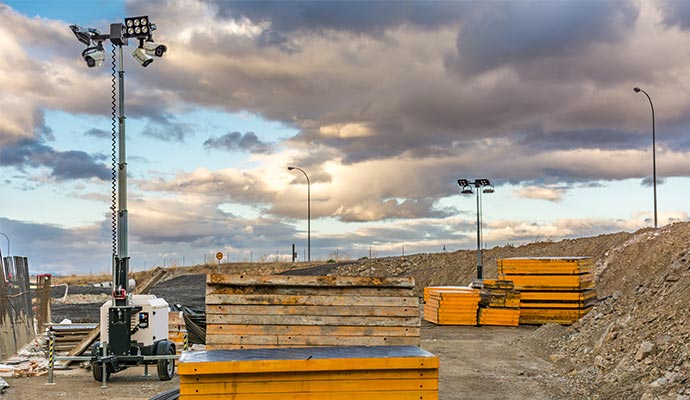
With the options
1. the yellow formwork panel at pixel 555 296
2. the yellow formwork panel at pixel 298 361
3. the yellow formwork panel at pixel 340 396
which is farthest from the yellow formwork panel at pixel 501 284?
the yellow formwork panel at pixel 340 396

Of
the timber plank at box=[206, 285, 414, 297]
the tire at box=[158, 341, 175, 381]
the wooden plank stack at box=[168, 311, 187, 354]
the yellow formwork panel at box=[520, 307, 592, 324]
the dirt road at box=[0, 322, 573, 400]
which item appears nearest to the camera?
the timber plank at box=[206, 285, 414, 297]

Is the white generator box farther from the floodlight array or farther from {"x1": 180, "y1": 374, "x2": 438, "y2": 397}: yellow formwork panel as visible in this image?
{"x1": 180, "y1": 374, "x2": 438, "y2": 397}: yellow formwork panel

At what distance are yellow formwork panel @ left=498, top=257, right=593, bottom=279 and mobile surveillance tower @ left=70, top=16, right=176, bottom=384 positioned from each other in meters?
17.1

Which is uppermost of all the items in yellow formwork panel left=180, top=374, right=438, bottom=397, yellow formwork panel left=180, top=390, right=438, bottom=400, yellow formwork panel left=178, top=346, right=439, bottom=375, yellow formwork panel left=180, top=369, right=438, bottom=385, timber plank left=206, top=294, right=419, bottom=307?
timber plank left=206, top=294, right=419, bottom=307

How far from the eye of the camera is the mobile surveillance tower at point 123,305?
52.3ft

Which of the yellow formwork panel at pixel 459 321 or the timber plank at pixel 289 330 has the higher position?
the timber plank at pixel 289 330

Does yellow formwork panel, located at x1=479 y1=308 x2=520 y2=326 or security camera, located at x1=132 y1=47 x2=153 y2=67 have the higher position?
security camera, located at x1=132 y1=47 x2=153 y2=67

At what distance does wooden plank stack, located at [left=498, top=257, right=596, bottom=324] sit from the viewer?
2905 centimetres

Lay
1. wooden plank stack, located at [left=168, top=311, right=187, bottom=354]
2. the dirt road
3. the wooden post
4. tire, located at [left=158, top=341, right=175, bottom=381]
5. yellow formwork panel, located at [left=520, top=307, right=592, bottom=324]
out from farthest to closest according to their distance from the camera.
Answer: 1. yellow formwork panel, located at [left=520, top=307, right=592, bottom=324]
2. the wooden post
3. wooden plank stack, located at [left=168, top=311, right=187, bottom=354]
4. tire, located at [left=158, top=341, right=175, bottom=381]
5. the dirt road

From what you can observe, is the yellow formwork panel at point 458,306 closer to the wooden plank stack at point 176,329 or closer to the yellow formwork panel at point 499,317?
the yellow formwork panel at point 499,317

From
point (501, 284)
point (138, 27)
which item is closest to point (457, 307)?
point (501, 284)

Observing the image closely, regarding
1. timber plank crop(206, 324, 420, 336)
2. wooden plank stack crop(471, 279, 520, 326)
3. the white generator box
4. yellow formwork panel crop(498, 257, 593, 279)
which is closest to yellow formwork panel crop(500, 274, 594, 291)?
yellow formwork panel crop(498, 257, 593, 279)

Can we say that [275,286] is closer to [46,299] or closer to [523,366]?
[523,366]

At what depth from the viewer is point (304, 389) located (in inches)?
314
